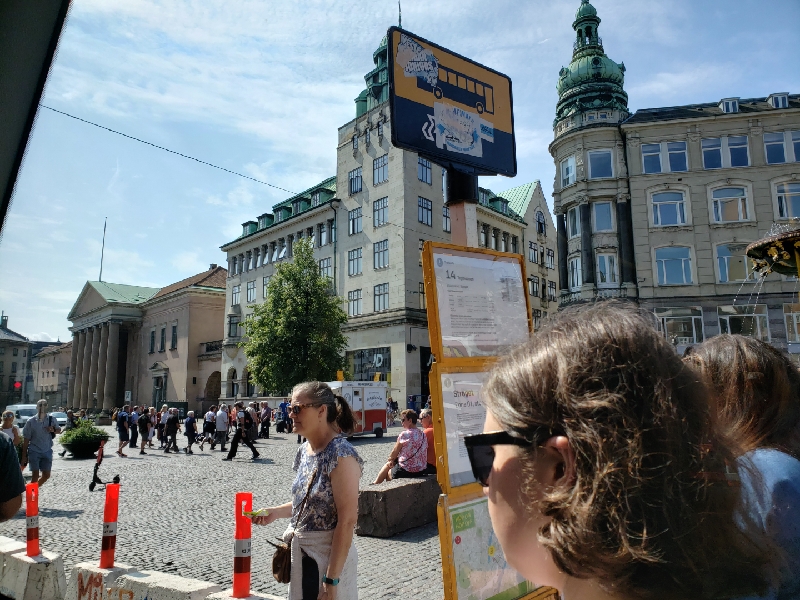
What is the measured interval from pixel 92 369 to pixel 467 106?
80.7 meters

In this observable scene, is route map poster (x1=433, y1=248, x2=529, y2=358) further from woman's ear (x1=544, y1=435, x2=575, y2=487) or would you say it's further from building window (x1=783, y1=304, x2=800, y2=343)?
building window (x1=783, y1=304, x2=800, y2=343)

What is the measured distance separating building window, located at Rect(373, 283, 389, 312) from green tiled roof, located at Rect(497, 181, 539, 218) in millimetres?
20098

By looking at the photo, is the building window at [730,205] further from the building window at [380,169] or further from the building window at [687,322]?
the building window at [380,169]

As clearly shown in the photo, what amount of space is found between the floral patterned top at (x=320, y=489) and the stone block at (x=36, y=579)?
3.66 metres

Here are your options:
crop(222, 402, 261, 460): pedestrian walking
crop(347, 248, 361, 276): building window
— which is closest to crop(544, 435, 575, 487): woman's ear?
crop(222, 402, 261, 460): pedestrian walking

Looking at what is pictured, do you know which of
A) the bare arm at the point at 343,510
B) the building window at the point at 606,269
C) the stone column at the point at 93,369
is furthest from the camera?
the stone column at the point at 93,369

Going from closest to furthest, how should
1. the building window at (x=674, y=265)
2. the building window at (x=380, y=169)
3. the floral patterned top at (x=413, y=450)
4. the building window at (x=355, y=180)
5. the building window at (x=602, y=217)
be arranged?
the floral patterned top at (x=413, y=450) → the building window at (x=674, y=265) → the building window at (x=602, y=217) → the building window at (x=380, y=169) → the building window at (x=355, y=180)

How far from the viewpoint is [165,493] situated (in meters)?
12.3

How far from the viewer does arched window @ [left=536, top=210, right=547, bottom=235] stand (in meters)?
56.5

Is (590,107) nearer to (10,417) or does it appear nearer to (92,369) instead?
(10,417)

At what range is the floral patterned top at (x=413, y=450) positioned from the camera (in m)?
8.70

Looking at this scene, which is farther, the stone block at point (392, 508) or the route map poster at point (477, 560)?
the stone block at point (392, 508)

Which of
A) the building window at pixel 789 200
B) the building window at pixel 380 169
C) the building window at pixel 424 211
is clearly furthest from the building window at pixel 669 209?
the building window at pixel 380 169

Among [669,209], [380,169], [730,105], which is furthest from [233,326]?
[730,105]
